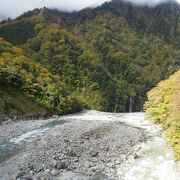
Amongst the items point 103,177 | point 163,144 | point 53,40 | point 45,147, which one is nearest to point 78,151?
point 45,147

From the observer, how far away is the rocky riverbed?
33.6 m

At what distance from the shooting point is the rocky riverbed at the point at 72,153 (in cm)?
3362

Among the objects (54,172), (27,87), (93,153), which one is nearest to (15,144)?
(93,153)

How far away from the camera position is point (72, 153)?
128 ft

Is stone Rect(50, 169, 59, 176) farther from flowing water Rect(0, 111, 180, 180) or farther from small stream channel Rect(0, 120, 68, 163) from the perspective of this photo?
small stream channel Rect(0, 120, 68, 163)

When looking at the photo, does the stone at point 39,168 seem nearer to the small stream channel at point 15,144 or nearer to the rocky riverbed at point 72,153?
the rocky riverbed at point 72,153

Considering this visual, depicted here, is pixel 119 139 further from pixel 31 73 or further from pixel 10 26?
pixel 10 26

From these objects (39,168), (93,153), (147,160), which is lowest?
(147,160)

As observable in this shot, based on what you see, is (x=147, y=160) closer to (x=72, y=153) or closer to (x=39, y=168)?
(x=72, y=153)

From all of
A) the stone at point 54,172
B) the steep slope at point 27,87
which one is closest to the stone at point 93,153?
the stone at point 54,172

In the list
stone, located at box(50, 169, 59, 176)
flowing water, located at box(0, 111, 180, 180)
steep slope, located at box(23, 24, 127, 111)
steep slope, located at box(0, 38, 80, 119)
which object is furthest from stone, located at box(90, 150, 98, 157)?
steep slope, located at box(23, 24, 127, 111)

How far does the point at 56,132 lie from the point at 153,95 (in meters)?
24.4

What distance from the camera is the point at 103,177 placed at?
33.6 metres

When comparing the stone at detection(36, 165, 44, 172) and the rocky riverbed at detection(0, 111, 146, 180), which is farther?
the stone at detection(36, 165, 44, 172)
